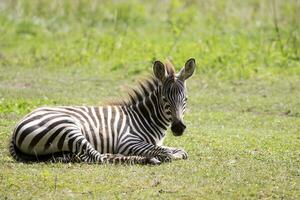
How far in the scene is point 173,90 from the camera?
10.2 meters

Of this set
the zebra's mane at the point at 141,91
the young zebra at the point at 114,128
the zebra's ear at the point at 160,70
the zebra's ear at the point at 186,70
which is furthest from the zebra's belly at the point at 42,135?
the zebra's ear at the point at 186,70

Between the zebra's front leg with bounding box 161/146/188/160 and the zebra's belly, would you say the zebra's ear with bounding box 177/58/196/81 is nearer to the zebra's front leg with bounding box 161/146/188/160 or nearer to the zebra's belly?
the zebra's front leg with bounding box 161/146/188/160

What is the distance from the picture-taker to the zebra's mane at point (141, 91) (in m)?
10.6

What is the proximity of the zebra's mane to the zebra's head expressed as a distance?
18cm

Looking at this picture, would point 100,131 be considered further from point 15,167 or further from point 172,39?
point 172,39

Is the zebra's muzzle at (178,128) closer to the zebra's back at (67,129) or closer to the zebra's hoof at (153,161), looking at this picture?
the zebra's hoof at (153,161)

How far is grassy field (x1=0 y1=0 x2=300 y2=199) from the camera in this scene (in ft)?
28.6

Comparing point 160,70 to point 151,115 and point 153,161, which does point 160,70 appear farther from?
point 153,161

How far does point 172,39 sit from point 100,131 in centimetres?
1233

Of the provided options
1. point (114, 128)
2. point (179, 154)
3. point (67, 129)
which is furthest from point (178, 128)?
point (67, 129)

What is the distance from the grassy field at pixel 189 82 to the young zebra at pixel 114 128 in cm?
23

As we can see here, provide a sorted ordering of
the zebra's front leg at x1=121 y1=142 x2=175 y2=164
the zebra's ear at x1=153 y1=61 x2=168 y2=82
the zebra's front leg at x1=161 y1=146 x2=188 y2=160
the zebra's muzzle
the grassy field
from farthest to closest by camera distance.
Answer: the zebra's ear at x1=153 y1=61 x2=168 y2=82 < the zebra's front leg at x1=161 y1=146 x2=188 y2=160 < the zebra's muzzle < the zebra's front leg at x1=121 y1=142 x2=175 y2=164 < the grassy field

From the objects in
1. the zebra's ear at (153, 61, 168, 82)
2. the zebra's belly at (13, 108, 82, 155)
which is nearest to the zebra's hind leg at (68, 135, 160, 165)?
the zebra's belly at (13, 108, 82, 155)

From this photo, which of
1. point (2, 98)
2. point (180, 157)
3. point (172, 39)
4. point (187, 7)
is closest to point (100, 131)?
point (180, 157)
